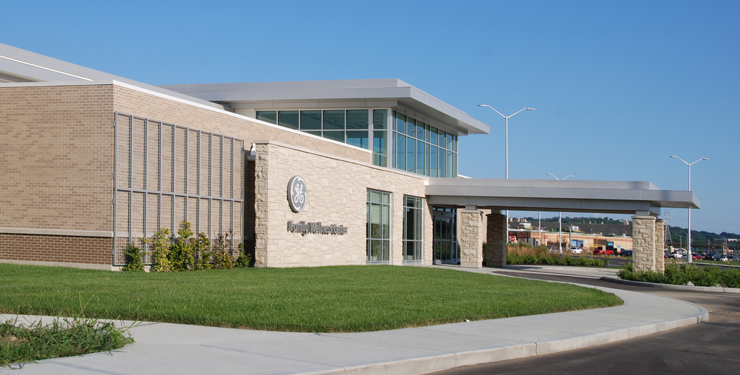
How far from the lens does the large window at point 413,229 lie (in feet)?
123

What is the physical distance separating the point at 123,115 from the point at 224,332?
42.2ft

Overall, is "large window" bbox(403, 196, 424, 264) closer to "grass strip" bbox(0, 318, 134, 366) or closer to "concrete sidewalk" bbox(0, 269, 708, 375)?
"concrete sidewalk" bbox(0, 269, 708, 375)

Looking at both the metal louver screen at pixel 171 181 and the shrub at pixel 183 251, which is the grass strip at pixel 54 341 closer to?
the metal louver screen at pixel 171 181

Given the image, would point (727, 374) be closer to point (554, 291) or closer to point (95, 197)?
point (554, 291)

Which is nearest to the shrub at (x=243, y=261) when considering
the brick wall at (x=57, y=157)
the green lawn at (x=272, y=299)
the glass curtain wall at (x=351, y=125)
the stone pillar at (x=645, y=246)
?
the green lawn at (x=272, y=299)

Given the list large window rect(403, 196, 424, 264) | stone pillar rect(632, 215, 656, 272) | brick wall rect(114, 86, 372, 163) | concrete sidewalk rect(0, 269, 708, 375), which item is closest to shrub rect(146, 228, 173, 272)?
brick wall rect(114, 86, 372, 163)

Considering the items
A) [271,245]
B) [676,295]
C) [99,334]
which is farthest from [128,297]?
[676,295]

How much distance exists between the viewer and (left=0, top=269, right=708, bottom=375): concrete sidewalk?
7.55 meters

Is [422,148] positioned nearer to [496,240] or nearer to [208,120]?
[496,240]

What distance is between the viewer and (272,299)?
13.7 metres

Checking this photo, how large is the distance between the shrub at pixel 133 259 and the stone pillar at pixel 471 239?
21.0m

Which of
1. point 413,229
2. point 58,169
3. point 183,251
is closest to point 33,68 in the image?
point 58,169

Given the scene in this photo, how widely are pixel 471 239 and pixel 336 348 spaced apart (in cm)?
3017

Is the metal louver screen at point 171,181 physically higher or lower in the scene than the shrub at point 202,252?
higher
